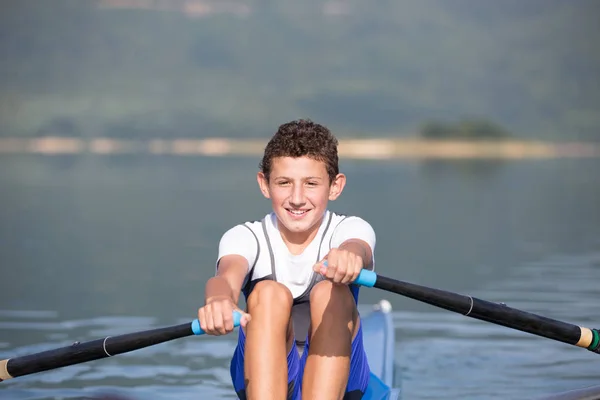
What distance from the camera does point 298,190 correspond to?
5.17m

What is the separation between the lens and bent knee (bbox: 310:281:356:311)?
4.98m

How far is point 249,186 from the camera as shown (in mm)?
29547

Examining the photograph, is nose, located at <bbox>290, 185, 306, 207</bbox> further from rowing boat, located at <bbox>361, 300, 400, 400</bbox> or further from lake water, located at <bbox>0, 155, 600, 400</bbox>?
lake water, located at <bbox>0, 155, 600, 400</bbox>

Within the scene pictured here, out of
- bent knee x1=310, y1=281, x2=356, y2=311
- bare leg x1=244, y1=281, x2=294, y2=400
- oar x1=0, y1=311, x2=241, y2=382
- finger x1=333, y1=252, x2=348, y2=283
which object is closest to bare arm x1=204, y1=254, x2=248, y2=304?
bare leg x1=244, y1=281, x2=294, y2=400

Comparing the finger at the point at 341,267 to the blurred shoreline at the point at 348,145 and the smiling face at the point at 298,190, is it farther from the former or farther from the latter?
the blurred shoreline at the point at 348,145

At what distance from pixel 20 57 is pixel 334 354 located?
138187 millimetres

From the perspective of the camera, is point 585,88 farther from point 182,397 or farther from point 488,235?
point 182,397

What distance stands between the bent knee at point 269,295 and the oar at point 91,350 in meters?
0.37

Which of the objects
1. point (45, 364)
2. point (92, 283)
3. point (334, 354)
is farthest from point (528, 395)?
point (92, 283)

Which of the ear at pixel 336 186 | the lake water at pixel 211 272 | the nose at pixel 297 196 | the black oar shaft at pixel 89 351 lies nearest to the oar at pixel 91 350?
the black oar shaft at pixel 89 351

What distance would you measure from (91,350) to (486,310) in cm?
208

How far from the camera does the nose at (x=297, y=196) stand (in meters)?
5.17

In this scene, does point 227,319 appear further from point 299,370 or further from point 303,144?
point 303,144

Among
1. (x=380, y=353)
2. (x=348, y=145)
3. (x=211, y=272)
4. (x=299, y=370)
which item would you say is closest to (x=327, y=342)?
(x=299, y=370)
